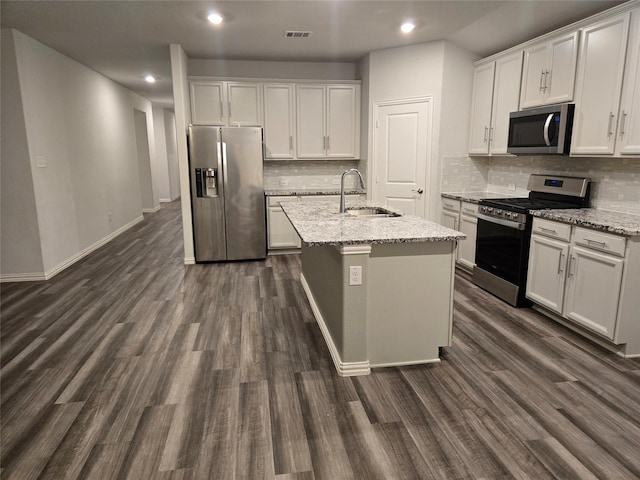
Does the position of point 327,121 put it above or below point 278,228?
above

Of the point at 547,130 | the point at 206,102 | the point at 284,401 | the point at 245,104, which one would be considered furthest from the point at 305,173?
the point at 284,401

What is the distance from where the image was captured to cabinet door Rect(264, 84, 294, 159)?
18.1 feet

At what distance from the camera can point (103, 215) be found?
6375mm

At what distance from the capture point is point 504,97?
432cm

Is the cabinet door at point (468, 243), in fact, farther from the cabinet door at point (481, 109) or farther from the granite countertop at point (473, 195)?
the cabinet door at point (481, 109)

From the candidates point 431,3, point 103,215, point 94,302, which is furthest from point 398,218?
point 103,215

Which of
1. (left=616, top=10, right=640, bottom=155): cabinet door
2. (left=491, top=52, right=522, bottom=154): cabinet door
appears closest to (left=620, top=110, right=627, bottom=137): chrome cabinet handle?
(left=616, top=10, right=640, bottom=155): cabinet door

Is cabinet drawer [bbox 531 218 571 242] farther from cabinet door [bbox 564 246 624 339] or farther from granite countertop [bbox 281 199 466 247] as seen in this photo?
granite countertop [bbox 281 199 466 247]

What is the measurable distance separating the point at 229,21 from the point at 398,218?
2.57m

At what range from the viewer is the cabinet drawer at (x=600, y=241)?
274 centimetres

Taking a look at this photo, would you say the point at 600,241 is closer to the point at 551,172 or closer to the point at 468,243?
the point at 551,172

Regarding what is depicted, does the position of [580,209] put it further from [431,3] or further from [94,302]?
[94,302]

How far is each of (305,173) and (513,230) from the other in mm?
3177

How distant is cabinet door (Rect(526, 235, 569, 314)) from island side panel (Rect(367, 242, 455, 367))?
1149 millimetres
